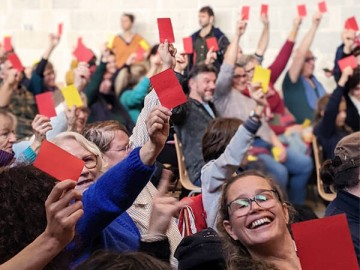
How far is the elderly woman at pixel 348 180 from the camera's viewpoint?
321 centimetres

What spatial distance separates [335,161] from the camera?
334 centimetres

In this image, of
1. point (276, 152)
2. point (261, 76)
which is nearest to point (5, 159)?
point (261, 76)

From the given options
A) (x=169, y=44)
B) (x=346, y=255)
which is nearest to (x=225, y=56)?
(x=169, y=44)

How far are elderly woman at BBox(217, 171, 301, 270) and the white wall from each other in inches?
214

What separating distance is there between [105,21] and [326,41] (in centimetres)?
237

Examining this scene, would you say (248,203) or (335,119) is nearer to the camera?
(248,203)

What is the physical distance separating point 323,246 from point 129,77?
4.93 metres

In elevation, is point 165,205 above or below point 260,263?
above

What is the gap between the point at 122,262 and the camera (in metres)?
1.58

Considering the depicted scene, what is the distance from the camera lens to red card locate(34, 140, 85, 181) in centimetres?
209

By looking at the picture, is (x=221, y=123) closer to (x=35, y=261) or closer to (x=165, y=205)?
(x=165, y=205)

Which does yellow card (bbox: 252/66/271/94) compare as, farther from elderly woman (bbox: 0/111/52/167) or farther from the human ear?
the human ear

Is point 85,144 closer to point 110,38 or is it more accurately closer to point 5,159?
point 5,159

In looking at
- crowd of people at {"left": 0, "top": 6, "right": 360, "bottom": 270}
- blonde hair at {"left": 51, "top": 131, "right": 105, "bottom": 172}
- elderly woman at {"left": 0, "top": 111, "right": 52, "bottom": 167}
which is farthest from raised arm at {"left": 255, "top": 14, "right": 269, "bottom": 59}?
blonde hair at {"left": 51, "top": 131, "right": 105, "bottom": 172}
